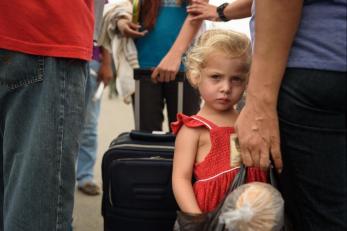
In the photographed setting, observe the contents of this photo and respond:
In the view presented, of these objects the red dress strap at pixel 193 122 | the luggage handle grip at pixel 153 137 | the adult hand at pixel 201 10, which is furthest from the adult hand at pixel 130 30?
the red dress strap at pixel 193 122

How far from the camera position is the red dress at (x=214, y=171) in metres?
1.42

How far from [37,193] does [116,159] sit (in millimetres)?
535

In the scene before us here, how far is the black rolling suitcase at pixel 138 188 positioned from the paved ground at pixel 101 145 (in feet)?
3.30

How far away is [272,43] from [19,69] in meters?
0.68

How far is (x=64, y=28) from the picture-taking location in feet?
4.16

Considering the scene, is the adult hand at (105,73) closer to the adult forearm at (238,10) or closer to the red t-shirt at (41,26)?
the adult forearm at (238,10)

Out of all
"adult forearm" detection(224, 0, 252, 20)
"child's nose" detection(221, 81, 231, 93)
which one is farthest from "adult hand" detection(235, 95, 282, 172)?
"adult forearm" detection(224, 0, 252, 20)

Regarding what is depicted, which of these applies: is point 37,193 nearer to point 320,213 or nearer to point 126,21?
point 320,213

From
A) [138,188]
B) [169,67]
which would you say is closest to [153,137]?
[138,188]

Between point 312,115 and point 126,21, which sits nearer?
point 312,115

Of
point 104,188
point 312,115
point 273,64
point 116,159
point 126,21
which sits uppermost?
point 126,21

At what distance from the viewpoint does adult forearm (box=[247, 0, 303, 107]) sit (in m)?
0.97

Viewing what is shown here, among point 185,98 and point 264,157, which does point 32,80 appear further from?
point 185,98

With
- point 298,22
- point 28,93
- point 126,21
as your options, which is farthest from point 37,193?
point 126,21
